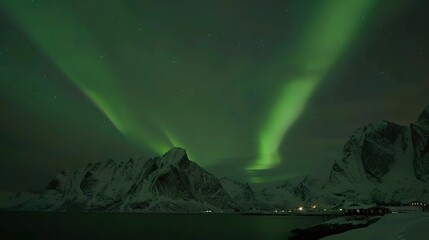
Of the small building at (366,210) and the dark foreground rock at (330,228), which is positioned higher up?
the small building at (366,210)

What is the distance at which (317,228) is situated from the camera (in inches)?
3420

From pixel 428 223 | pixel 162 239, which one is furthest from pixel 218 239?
pixel 428 223

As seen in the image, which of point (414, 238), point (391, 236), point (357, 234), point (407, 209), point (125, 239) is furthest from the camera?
point (407, 209)

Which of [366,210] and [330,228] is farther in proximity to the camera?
[366,210]

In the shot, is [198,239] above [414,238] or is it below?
above

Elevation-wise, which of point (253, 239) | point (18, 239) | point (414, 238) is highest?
point (18, 239)

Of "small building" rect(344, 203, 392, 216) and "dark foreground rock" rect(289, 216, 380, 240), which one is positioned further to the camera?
"small building" rect(344, 203, 392, 216)

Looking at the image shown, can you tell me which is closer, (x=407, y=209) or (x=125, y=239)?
(x=125, y=239)

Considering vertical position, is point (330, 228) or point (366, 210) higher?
point (366, 210)

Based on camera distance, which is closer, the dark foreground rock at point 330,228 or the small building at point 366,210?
the dark foreground rock at point 330,228

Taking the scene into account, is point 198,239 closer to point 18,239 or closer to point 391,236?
point 18,239

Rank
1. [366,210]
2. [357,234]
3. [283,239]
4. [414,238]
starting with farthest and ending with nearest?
1. [366,210]
2. [283,239]
3. [357,234]
4. [414,238]

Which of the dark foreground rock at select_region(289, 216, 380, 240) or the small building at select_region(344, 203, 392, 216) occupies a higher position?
the small building at select_region(344, 203, 392, 216)

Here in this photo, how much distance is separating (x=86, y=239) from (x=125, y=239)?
28.3 ft
